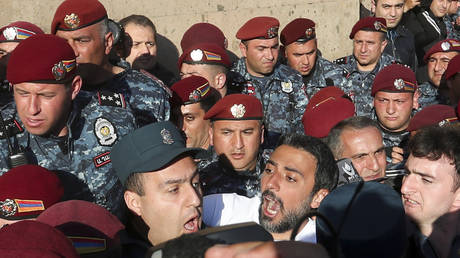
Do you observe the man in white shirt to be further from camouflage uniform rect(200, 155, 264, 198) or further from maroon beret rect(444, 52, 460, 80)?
maroon beret rect(444, 52, 460, 80)

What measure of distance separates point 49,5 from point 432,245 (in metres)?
5.02

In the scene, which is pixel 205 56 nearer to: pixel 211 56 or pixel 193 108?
pixel 211 56

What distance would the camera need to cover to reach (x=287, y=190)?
3490mm

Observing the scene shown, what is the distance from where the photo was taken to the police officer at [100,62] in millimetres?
4215

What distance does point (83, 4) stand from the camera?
4.30 meters

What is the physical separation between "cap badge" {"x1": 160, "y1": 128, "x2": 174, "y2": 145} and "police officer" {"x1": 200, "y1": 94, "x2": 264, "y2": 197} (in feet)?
4.54

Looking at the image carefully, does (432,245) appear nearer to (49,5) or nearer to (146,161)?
(146,161)

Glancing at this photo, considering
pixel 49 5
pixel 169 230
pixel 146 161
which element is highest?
pixel 49 5

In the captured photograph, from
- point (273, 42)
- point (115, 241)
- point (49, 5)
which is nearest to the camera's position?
point (115, 241)

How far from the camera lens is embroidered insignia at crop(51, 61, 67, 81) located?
3.39m

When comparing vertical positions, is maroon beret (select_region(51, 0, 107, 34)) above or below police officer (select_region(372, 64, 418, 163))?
above

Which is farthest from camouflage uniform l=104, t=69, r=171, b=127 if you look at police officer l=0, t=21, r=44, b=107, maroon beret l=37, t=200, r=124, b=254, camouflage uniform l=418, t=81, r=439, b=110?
camouflage uniform l=418, t=81, r=439, b=110

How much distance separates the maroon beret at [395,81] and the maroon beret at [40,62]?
3.11 metres

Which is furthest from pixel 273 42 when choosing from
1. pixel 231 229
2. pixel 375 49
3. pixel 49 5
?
pixel 231 229
